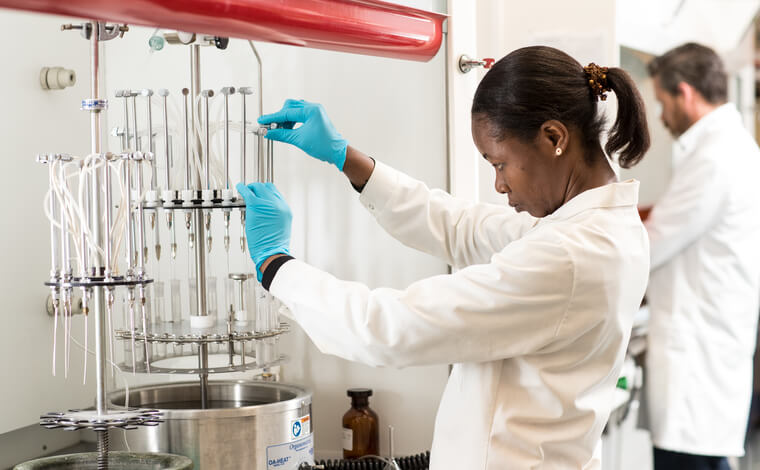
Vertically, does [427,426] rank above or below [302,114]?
below

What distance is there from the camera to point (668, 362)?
8.88ft

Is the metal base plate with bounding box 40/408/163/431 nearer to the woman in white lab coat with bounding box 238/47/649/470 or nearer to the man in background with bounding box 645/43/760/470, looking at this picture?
the woman in white lab coat with bounding box 238/47/649/470

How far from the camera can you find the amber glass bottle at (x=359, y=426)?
5.15 feet

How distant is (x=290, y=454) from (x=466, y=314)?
43cm

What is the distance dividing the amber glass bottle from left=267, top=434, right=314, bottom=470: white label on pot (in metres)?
0.20

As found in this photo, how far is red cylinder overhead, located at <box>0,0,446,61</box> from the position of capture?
0.99 meters

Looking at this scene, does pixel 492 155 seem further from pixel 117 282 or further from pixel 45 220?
pixel 45 220

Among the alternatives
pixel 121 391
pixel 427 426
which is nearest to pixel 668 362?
pixel 427 426

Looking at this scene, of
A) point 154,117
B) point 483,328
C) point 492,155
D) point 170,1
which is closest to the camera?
point 170,1

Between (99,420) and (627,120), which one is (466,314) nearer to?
(627,120)

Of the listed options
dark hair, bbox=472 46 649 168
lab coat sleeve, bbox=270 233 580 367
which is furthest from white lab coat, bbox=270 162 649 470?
dark hair, bbox=472 46 649 168

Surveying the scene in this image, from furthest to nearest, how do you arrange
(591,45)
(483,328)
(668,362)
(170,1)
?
(668,362), (591,45), (483,328), (170,1)

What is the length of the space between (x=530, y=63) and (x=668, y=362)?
1.82 m

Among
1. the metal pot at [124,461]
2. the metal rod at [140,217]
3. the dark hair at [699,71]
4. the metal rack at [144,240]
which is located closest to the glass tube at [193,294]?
the metal rack at [144,240]
